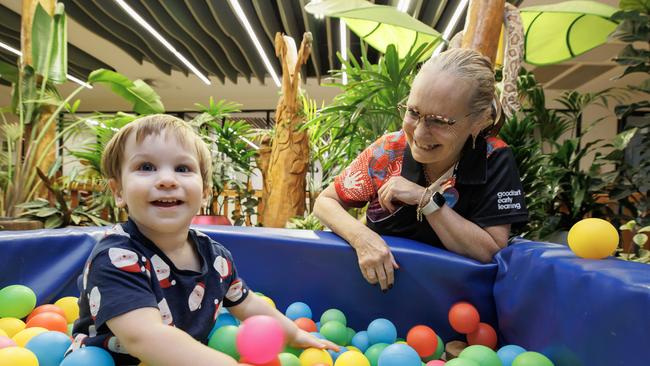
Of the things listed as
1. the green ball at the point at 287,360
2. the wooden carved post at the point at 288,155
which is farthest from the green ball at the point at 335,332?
the wooden carved post at the point at 288,155

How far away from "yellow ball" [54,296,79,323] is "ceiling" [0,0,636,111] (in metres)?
4.36

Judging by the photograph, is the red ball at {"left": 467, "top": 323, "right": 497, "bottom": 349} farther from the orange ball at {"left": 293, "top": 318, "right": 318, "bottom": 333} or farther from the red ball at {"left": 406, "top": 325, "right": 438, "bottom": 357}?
the orange ball at {"left": 293, "top": 318, "right": 318, "bottom": 333}

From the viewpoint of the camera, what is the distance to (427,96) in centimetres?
117

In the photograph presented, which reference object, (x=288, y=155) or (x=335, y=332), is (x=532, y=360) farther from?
(x=288, y=155)

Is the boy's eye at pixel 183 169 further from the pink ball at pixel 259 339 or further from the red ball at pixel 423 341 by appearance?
the red ball at pixel 423 341

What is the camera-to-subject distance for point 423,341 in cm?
118

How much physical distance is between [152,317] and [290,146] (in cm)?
290

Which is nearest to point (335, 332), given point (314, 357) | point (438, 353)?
point (314, 357)

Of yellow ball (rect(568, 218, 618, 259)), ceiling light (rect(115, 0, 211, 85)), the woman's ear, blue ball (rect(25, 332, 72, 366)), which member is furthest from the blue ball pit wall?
ceiling light (rect(115, 0, 211, 85))

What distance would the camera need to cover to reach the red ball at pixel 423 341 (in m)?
1.18

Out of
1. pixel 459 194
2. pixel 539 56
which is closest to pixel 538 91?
pixel 539 56

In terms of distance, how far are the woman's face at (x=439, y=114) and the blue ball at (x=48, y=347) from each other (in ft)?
3.21

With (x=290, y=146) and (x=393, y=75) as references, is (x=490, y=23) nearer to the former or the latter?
(x=393, y=75)

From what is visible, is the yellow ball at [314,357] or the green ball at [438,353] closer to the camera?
the yellow ball at [314,357]
